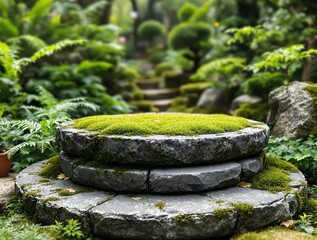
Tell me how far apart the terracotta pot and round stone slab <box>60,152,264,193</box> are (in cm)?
→ 153

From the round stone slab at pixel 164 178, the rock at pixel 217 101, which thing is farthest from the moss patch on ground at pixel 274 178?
the rock at pixel 217 101

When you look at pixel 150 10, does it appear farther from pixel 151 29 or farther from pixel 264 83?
pixel 264 83

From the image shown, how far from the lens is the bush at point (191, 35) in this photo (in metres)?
10.8

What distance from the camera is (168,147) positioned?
306 cm

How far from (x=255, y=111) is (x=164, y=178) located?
12.3 feet

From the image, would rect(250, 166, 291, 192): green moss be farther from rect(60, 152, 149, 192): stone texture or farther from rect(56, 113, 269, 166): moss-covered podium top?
rect(60, 152, 149, 192): stone texture

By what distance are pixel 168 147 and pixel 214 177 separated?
51cm

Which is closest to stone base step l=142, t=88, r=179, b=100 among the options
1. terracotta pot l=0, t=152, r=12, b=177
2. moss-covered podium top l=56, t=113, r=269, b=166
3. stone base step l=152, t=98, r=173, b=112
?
stone base step l=152, t=98, r=173, b=112

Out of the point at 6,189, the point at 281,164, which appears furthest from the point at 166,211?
the point at 6,189

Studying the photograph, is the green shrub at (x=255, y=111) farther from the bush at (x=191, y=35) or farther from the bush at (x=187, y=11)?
the bush at (x=187, y=11)

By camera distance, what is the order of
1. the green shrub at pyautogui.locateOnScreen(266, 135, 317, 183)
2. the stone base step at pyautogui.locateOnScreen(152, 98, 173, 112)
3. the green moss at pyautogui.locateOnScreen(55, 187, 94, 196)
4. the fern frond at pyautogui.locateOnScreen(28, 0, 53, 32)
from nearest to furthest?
1. the green moss at pyautogui.locateOnScreen(55, 187, 94, 196)
2. the green shrub at pyautogui.locateOnScreen(266, 135, 317, 183)
3. the fern frond at pyautogui.locateOnScreen(28, 0, 53, 32)
4. the stone base step at pyautogui.locateOnScreen(152, 98, 173, 112)

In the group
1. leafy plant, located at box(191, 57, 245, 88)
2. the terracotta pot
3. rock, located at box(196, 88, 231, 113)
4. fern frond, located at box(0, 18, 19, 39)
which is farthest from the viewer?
rock, located at box(196, 88, 231, 113)

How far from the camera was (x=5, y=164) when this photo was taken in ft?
14.1

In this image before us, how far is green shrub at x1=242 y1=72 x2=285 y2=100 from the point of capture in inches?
253
